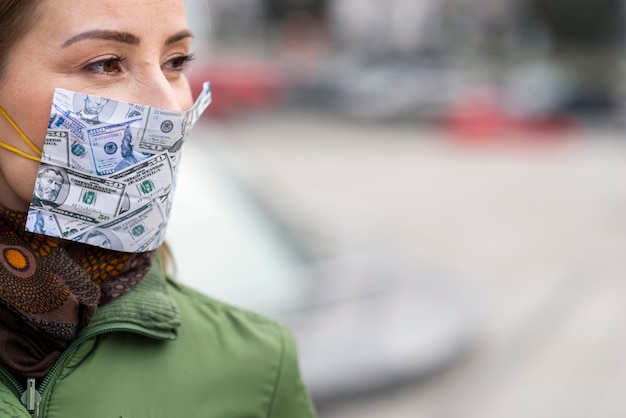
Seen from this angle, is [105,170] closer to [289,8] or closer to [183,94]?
[183,94]

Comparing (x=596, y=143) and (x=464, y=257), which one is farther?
(x=596, y=143)

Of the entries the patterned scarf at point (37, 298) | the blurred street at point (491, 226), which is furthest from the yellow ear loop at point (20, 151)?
the blurred street at point (491, 226)

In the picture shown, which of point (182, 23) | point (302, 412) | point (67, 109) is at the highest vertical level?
point (182, 23)

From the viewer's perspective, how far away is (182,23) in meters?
1.74

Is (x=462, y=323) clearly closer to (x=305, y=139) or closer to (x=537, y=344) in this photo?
(x=537, y=344)

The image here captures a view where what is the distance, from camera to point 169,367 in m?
1.75

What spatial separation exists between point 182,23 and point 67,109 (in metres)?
0.28

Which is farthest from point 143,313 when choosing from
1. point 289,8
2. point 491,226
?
point 289,8

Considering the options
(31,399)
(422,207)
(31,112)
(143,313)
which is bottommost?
(422,207)

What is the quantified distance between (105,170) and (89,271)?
20 cm

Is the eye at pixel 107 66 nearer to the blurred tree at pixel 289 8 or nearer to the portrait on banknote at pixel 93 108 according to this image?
the portrait on banknote at pixel 93 108

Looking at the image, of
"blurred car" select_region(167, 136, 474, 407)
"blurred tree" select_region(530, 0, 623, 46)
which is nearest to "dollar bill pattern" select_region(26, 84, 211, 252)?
"blurred car" select_region(167, 136, 474, 407)

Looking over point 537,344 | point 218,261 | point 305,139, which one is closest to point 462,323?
point 537,344

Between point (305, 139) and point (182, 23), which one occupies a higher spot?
point (182, 23)
